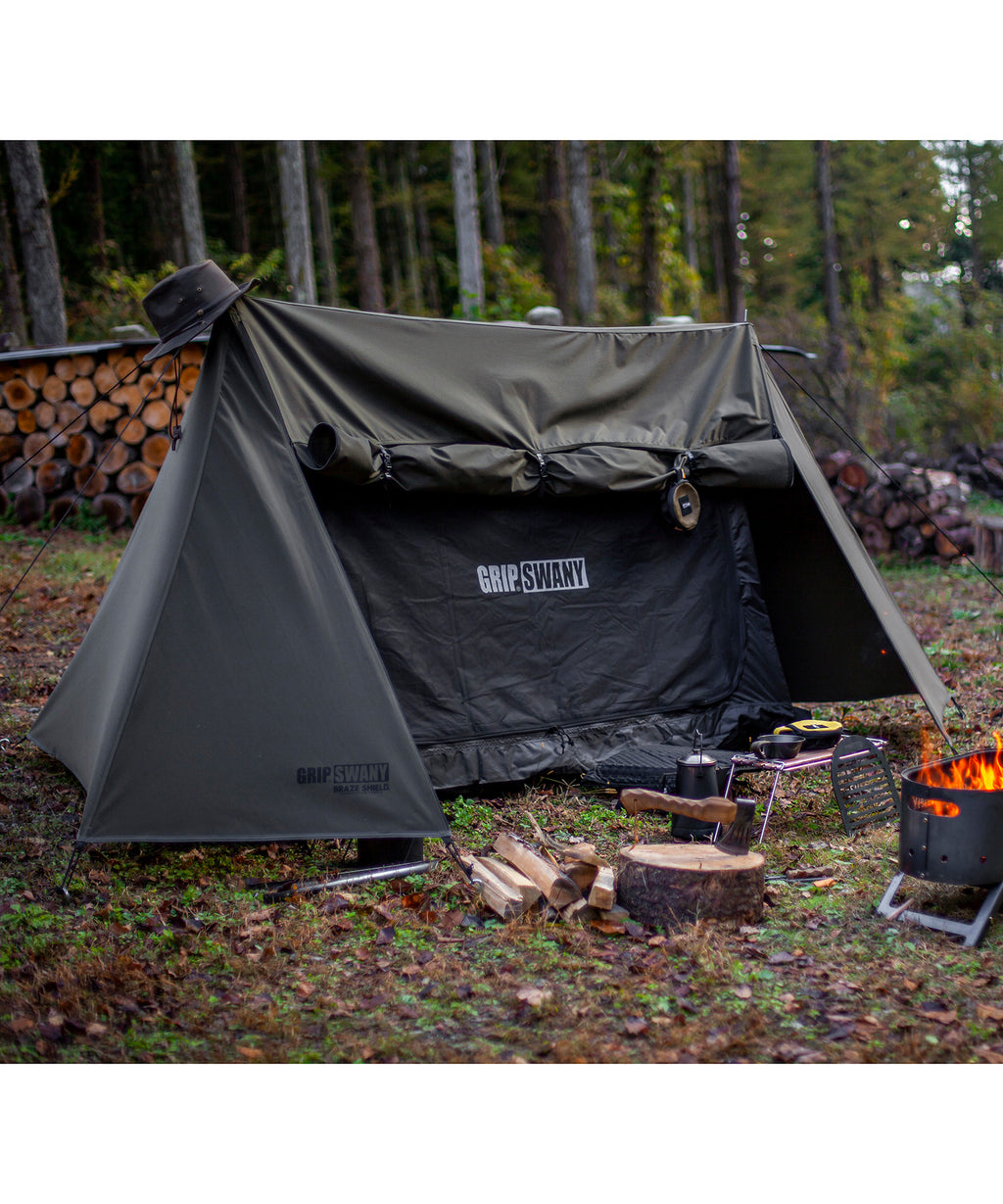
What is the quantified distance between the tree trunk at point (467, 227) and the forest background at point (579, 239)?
0.09 feet

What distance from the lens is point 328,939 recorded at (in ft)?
11.3

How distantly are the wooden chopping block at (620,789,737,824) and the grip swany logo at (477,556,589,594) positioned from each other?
1.29 metres

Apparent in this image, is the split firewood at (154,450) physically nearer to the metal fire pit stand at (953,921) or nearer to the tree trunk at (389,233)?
the metal fire pit stand at (953,921)

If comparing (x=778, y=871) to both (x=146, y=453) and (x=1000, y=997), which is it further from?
(x=146, y=453)

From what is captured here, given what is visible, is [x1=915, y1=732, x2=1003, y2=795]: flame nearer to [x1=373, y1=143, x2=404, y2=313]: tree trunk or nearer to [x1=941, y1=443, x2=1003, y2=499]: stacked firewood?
[x1=941, y1=443, x2=1003, y2=499]: stacked firewood

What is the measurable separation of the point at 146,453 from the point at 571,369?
6.02 metres

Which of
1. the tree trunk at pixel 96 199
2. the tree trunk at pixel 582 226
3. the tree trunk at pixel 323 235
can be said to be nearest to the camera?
the tree trunk at pixel 582 226

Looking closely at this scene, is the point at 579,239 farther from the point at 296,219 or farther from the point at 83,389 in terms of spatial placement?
the point at 83,389

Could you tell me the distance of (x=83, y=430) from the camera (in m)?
9.99

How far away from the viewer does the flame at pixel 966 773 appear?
12.1ft

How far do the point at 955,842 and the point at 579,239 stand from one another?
14014mm

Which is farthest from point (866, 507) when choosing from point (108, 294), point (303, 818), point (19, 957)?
point (108, 294)

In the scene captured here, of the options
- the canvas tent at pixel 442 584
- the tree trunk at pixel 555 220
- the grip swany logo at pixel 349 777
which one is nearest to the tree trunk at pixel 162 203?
the tree trunk at pixel 555 220

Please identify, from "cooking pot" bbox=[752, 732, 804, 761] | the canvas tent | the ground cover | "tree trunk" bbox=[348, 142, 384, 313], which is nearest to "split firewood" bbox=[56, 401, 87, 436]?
the canvas tent
